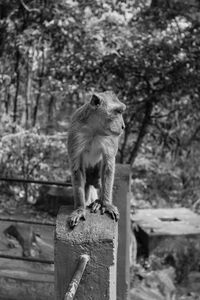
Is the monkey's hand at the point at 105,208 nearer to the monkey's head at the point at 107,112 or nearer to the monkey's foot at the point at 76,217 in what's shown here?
the monkey's foot at the point at 76,217

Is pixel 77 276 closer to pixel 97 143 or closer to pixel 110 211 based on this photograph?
pixel 110 211

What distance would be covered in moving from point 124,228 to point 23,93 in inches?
170

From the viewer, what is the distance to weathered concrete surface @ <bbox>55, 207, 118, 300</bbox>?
173 centimetres

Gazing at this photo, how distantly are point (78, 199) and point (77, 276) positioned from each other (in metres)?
0.72

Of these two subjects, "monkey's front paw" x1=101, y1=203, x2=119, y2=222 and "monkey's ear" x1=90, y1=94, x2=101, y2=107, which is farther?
"monkey's ear" x1=90, y1=94, x2=101, y2=107

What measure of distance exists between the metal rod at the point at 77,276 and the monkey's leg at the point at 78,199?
0.17 metres

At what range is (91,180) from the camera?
2.75m

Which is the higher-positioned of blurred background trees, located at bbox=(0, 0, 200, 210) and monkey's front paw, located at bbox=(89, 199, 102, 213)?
blurred background trees, located at bbox=(0, 0, 200, 210)

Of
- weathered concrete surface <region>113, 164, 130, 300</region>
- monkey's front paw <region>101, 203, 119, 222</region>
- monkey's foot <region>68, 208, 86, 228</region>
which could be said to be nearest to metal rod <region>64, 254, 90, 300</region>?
monkey's foot <region>68, 208, 86, 228</region>

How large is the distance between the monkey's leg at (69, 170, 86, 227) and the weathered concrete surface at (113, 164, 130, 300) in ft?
1.21

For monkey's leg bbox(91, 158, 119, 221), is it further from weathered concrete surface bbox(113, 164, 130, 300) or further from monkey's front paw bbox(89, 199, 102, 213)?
weathered concrete surface bbox(113, 164, 130, 300)

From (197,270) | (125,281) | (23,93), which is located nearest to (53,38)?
(23,93)

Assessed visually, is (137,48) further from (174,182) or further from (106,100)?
(174,182)

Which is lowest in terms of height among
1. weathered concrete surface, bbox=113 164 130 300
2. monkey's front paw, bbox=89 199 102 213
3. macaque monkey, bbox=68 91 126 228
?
weathered concrete surface, bbox=113 164 130 300
